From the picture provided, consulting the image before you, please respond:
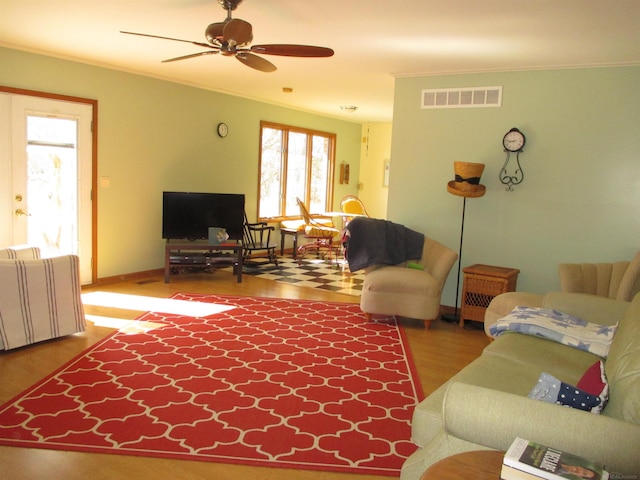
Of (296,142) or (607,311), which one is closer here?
(607,311)

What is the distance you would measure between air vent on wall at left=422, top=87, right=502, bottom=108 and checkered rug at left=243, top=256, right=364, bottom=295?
2332mm

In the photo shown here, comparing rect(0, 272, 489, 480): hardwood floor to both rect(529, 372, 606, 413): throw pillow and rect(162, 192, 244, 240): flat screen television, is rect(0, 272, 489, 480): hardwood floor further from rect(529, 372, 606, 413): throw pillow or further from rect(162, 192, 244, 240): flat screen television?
rect(529, 372, 606, 413): throw pillow

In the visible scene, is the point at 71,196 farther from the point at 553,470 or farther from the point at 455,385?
the point at 553,470

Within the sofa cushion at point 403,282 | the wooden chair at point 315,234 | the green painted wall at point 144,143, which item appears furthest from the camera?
the wooden chair at point 315,234

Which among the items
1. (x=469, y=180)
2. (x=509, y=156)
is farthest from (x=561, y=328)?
(x=509, y=156)

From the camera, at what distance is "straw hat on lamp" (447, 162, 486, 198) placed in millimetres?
5141

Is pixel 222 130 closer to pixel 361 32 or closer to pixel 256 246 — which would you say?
pixel 256 246

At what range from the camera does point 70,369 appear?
3648mm

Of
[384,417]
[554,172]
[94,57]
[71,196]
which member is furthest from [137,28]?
[554,172]

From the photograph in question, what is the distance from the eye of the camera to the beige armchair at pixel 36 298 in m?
3.90

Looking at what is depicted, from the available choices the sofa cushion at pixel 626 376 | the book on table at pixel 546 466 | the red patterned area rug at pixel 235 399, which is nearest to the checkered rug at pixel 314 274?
the red patterned area rug at pixel 235 399

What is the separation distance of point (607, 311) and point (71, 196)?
5241mm

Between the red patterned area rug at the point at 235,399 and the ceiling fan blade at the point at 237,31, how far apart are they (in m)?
2.18

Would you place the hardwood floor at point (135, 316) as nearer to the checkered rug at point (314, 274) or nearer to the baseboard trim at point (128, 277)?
the baseboard trim at point (128, 277)
